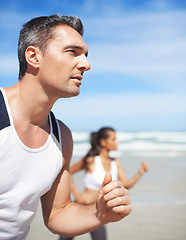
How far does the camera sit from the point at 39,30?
2.34 metres

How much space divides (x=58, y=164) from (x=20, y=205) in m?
0.39

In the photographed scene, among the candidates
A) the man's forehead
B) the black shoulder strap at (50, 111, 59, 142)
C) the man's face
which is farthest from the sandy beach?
the man's forehead

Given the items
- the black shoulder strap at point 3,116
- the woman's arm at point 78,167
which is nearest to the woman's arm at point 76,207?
the black shoulder strap at point 3,116

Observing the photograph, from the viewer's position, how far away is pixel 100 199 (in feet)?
6.55

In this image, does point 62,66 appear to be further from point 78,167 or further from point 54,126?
point 78,167

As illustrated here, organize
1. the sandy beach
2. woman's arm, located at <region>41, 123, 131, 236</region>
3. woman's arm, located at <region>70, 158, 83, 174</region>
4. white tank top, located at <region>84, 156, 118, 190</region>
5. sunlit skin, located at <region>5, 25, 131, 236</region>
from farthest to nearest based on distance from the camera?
the sandy beach < woman's arm, located at <region>70, 158, 83, 174</region> < white tank top, located at <region>84, 156, 118, 190</region> < sunlit skin, located at <region>5, 25, 131, 236</region> < woman's arm, located at <region>41, 123, 131, 236</region>

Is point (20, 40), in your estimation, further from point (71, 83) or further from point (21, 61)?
point (71, 83)

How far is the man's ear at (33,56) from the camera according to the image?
2.26 meters

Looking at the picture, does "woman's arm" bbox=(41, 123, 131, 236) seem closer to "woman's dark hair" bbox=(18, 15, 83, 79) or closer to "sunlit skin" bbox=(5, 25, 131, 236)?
"sunlit skin" bbox=(5, 25, 131, 236)

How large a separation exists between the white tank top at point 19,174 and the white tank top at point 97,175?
8.39ft

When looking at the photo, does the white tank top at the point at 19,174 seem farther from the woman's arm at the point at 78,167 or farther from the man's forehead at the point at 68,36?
the woman's arm at the point at 78,167

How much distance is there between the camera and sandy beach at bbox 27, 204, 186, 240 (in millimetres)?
5570

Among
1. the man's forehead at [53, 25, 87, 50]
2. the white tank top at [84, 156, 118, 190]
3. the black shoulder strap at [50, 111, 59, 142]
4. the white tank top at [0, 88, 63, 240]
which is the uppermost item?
the man's forehead at [53, 25, 87, 50]

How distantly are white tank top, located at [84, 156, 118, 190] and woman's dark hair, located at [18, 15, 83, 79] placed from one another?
2.82 meters
